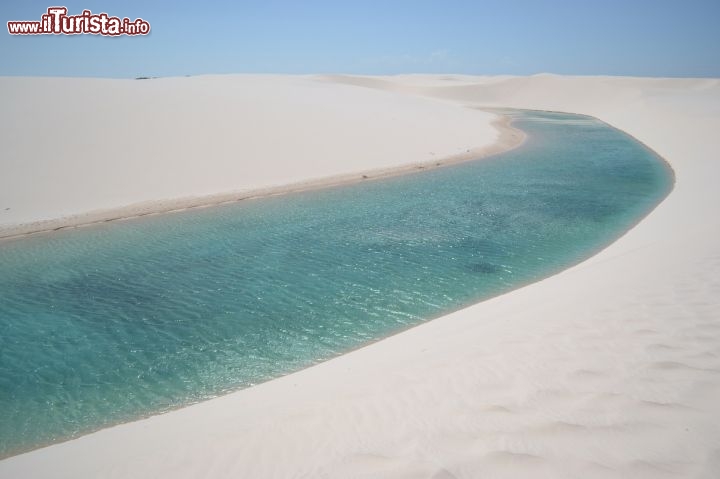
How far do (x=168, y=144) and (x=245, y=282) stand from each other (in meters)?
13.6

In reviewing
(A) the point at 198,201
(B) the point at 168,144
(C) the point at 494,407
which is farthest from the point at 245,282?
(B) the point at 168,144

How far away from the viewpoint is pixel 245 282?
30.1ft

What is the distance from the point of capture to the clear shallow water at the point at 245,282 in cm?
599

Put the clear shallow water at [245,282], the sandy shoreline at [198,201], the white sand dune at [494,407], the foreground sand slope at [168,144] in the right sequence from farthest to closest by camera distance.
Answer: the foreground sand slope at [168,144] < the sandy shoreline at [198,201] < the clear shallow water at [245,282] < the white sand dune at [494,407]

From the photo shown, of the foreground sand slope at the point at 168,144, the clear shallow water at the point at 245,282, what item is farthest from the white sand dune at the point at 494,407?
the foreground sand slope at the point at 168,144

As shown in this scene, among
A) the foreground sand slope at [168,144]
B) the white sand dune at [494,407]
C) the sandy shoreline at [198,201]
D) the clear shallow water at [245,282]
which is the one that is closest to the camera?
the white sand dune at [494,407]

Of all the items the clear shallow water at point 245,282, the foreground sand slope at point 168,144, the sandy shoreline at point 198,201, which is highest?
the foreground sand slope at point 168,144

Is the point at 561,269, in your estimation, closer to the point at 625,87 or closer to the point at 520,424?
the point at 520,424

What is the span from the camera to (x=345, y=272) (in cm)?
941

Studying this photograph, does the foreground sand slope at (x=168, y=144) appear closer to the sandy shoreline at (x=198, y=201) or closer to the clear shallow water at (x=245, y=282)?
the sandy shoreline at (x=198, y=201)

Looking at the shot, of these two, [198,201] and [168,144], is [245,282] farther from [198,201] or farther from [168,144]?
[168,144]

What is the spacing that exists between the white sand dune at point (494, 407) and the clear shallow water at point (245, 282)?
0.87 m

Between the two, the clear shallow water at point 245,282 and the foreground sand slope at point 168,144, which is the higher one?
the foreground sand slope at point 168,144

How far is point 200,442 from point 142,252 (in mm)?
8746
